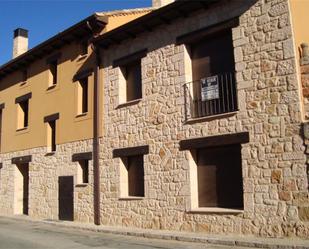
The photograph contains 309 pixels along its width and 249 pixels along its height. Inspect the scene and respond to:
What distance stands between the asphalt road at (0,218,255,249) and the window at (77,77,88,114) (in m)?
5.11

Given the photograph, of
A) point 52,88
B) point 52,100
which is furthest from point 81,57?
point 52,100

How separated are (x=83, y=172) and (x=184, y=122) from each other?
6.18 meters

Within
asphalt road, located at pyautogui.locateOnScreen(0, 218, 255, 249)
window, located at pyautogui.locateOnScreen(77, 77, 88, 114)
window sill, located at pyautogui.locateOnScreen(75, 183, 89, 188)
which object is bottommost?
asphalt road, located at pyautogui.locateOnScreen(0, 218, 255, 249)

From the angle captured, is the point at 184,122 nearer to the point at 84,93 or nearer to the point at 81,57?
the point at 84,93

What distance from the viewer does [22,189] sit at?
72.4 ft

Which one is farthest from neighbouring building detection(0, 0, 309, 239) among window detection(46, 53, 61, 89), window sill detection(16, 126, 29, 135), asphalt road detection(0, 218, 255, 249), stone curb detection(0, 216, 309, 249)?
window sill detection(16, 126, 29, 135)

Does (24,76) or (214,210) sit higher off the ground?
(24,76)

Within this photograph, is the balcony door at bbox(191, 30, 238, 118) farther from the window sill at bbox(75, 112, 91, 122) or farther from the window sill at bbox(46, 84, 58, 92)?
the window sill at bbox(46, 84, 58, 92)

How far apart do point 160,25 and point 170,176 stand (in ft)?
16.1

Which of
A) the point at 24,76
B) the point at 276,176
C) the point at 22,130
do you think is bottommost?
the point at 276,176

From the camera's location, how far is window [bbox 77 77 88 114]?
1738 cm

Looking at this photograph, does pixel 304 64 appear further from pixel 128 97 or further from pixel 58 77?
pixel 58 77

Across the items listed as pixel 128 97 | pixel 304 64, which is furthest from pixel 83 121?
pixel 304 64

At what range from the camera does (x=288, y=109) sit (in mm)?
10367
